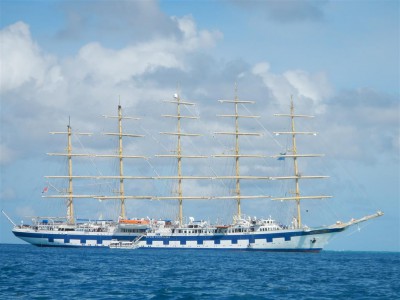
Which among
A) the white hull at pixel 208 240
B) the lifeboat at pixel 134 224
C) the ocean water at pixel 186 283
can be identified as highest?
the lifeboat at pixel 134 224

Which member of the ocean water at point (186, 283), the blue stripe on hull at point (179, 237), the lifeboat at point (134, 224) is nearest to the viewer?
the ocean water at point (186, 283)

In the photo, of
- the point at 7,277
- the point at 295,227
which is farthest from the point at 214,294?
the point at 295,227

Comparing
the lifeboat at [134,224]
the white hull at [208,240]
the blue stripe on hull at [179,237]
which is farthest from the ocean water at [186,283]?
the lifeboat at [134,224]

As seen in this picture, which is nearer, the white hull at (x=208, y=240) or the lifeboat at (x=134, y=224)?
the white hull at (x=208, y=240)

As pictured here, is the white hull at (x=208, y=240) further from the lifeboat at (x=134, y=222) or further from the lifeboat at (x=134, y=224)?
the lifeboat at (x=134, y=222)

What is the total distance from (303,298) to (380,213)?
58076 millimetres

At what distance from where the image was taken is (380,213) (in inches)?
3652

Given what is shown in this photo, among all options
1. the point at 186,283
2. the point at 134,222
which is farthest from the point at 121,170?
the point at 186,283

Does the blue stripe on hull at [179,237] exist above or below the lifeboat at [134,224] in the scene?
below

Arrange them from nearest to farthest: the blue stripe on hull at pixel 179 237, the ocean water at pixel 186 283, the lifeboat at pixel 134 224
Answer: the ocean water at pixel 186 283 < the blue stripe on hull at pixel 179 237 < the lifeboat at pixel 134 224

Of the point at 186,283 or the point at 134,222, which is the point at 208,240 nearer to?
the point at 134,222

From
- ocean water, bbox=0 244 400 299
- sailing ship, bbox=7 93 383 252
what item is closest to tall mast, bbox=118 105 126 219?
sailing ship, bbox=7 93 383 252

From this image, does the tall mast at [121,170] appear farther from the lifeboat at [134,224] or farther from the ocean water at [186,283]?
the ocean water at [186,283]

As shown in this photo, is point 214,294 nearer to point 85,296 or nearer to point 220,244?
point 85,296
